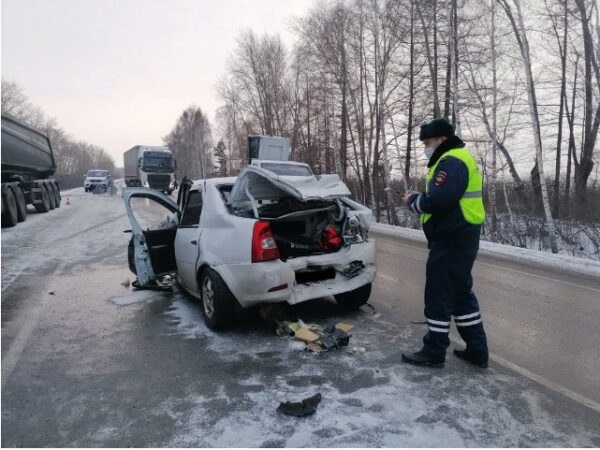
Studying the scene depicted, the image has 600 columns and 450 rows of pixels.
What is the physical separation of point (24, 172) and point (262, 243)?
55.1ft

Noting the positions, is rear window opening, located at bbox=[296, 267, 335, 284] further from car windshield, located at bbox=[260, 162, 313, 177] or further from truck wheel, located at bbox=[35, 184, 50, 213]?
truck wheel, located at bbox=[35, 184, 50, 213]

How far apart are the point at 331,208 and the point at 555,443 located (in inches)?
121

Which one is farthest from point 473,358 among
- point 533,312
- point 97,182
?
point 97,182

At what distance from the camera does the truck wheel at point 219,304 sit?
4402mm

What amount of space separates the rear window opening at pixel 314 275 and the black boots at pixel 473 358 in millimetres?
1476

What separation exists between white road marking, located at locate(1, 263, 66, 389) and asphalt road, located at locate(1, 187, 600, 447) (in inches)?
0.8

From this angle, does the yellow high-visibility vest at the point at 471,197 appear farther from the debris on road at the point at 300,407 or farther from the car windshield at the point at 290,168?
the car windshield at the point at 290,168

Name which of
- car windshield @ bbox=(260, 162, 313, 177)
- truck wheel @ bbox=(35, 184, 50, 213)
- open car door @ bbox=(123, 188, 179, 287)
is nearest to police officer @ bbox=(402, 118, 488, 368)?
open car door @ bbox=(123, 188, 179, 287)

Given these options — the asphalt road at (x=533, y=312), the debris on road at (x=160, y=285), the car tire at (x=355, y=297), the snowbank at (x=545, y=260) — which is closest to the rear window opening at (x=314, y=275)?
the car tire at (x=355, y=297)

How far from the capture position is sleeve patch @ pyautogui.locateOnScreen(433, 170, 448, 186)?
3496mm

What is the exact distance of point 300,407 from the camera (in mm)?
2961

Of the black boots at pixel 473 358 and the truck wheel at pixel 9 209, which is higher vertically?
the truck wheel at pixel 9 209

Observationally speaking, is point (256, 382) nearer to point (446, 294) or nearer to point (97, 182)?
point (446, 294)

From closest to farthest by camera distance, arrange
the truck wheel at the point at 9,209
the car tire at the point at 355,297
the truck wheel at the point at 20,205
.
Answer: the car tire at the point at 355,297 < the truck wheel at the point at 9,209 < the truck wheel at the point at 20,205
